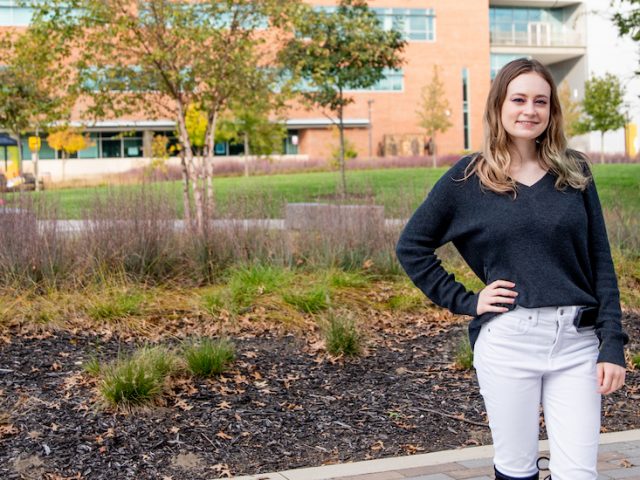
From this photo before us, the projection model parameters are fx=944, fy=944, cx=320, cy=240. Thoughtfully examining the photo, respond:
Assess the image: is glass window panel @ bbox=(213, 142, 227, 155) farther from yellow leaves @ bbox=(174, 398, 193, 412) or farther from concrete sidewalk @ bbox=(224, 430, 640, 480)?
concrete sidewalk @ bbox=(224, 430, 640, 480)

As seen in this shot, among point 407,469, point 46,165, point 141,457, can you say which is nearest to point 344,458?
point 407,469

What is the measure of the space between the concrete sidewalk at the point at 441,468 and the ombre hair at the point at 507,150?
77.2 inches

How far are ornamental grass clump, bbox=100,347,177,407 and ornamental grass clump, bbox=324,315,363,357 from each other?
52.1 inches

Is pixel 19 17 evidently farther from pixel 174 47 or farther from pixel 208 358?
pixel 208 358

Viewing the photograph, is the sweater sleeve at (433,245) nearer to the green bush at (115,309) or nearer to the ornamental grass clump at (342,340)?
the ornamental grass clump at (342,340)

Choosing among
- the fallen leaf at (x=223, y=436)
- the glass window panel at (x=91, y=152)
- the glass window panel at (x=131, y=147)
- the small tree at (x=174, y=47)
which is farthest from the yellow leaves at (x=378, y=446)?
the glass window panel at (x=131, y=147)

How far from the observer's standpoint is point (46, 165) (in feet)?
175

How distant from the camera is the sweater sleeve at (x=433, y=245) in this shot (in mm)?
2963

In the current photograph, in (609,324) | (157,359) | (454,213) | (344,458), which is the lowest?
(344,458)

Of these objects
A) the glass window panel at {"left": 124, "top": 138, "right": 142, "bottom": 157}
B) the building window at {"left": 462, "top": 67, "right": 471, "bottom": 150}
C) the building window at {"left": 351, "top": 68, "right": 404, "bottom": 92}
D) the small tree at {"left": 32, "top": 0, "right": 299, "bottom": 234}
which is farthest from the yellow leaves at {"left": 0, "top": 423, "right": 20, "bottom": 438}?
the building window at {"left": 462, "top": 67, "right": 471, "bottom": 150}

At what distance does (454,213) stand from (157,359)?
3.28 m

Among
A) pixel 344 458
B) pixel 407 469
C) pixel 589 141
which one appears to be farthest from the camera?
pixel 589 141

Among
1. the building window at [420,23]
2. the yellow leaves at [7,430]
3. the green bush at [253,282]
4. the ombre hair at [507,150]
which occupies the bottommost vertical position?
the yellow leaves at [7,430]

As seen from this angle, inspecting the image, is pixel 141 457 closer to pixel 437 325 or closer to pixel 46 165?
pixel 437 325
